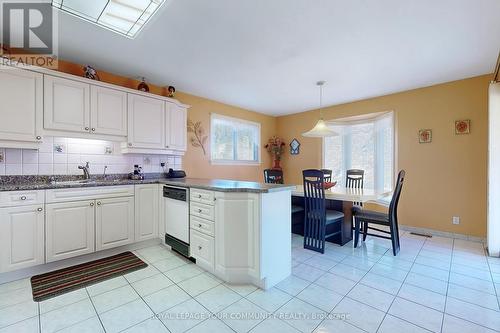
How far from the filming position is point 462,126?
10.8 ft

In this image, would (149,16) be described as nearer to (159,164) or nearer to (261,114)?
(159,164)

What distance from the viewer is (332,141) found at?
492 centimetres

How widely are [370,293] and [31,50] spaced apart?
4.38 m

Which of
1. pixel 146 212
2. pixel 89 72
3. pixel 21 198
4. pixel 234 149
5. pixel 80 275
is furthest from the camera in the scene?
pixel 234 149

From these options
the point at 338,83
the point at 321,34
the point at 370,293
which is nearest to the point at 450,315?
the point at 370,293

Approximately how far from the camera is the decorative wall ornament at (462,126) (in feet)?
10.6

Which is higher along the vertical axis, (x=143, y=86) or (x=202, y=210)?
(x=143, y=86)

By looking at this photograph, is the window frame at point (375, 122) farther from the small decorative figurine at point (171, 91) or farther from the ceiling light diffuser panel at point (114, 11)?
the ceiling light diffuser panel at point (114, 11)

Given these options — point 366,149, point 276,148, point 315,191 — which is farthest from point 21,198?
point 366,149

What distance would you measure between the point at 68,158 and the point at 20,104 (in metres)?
0.75

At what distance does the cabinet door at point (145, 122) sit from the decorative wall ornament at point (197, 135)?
0.72 m

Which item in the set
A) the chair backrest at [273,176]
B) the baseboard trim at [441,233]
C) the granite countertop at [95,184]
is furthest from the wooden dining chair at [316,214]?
the baseboard trim at [441,233]

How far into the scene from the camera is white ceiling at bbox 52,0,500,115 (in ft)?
6.15

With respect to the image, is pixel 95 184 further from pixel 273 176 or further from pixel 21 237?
pixel 273 176
